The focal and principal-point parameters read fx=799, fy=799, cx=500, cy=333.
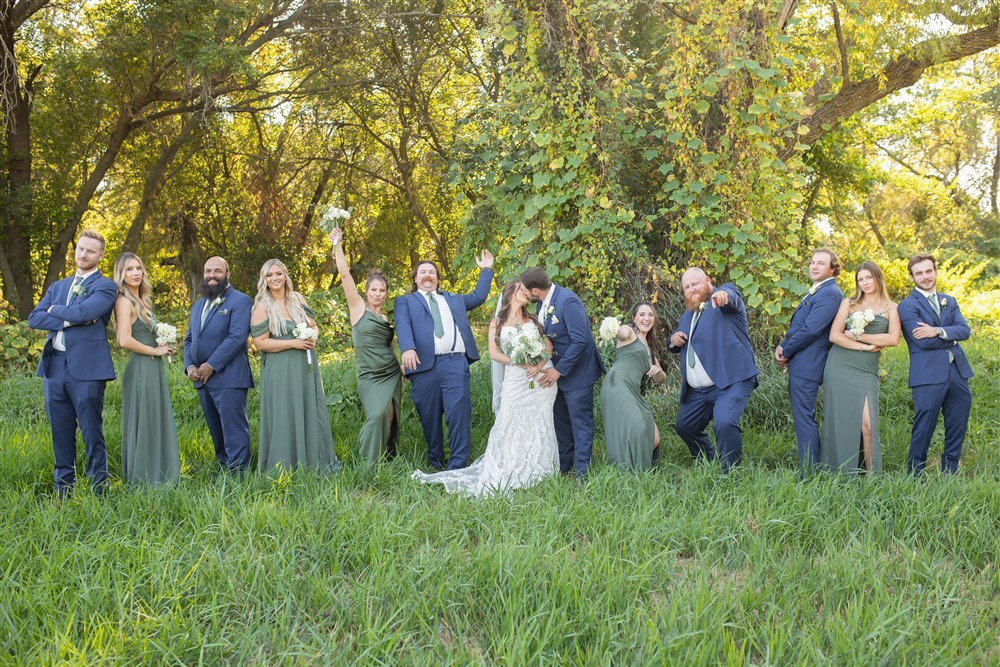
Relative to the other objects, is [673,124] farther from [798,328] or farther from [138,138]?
[138,138]

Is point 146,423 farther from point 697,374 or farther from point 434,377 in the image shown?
point 697,374

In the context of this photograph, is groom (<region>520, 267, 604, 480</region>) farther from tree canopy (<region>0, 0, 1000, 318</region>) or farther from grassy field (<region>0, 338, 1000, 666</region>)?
tree canopy (<region>0, 0, 1000, 318</region>)

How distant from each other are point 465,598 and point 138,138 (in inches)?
757

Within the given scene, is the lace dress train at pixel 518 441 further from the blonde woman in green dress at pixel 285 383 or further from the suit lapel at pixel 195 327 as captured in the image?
the suit lapel at pixel 195 327

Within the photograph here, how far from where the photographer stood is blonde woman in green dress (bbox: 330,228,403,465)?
706 cm

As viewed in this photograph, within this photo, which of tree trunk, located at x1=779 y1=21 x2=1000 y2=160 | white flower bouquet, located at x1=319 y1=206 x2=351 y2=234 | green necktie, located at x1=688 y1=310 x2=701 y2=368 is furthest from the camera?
tree trunk, located at x1=779 y1=21 x2=1000 y2=160

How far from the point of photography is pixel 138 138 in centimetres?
1991

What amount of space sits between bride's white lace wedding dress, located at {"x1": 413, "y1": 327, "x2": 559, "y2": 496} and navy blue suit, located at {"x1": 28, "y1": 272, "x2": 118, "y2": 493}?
245 centimetres

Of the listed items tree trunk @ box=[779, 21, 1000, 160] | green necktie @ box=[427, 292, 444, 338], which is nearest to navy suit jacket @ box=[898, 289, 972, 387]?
green necktie @ box=[427, 292, 444, 338]

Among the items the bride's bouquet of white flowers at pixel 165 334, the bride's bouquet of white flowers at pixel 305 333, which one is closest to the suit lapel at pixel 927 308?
the bride's bouquet of white flowers at pixel 305 333

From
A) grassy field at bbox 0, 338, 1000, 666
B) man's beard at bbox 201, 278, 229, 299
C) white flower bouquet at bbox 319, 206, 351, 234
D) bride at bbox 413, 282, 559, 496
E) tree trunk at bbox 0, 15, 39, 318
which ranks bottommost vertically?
grassy field at bbox 0, 338, 1000, 666

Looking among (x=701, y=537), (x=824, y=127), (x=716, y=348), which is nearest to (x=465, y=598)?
(x=701, y=537)

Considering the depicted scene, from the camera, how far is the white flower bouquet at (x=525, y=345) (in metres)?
6.42

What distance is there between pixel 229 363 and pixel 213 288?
2.11 ft
